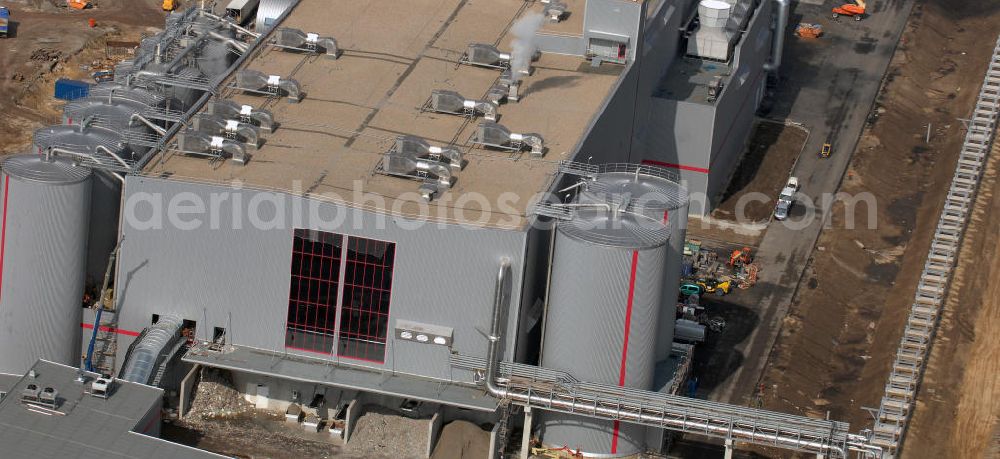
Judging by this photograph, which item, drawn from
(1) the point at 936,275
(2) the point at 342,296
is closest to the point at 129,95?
(2) the point at 342,296

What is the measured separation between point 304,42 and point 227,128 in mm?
12751

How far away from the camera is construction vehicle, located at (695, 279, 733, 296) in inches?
4281

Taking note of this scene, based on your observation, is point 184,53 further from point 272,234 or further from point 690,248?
point 690,248

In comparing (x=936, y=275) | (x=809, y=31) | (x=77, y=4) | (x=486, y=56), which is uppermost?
(x=486, y=56)

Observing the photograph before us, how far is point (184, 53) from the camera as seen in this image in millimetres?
106125

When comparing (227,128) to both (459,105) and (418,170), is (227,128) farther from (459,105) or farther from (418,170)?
(459,105)

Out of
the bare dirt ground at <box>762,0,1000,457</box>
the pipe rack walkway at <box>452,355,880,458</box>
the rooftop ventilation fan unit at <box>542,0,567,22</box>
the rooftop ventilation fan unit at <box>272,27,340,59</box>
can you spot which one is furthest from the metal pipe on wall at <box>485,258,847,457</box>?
the rooftop ventilation fan unit at <box>542,0,567,22</box>

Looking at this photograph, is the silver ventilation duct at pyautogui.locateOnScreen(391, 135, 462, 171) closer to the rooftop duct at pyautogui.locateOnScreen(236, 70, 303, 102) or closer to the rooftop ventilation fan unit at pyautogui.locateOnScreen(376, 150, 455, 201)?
the rooftop ventilation fan unit at pyautogui.locateOnScreen(376, 150, 455, 201)

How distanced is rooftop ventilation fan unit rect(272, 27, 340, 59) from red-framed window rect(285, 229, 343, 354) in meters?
19.7

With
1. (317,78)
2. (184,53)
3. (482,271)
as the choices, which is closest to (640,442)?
(482,271)

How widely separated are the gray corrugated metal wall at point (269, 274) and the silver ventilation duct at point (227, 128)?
579 centimetres

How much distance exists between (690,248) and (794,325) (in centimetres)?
854

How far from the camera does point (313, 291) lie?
89375mm

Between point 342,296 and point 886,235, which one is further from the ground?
point 342,296
